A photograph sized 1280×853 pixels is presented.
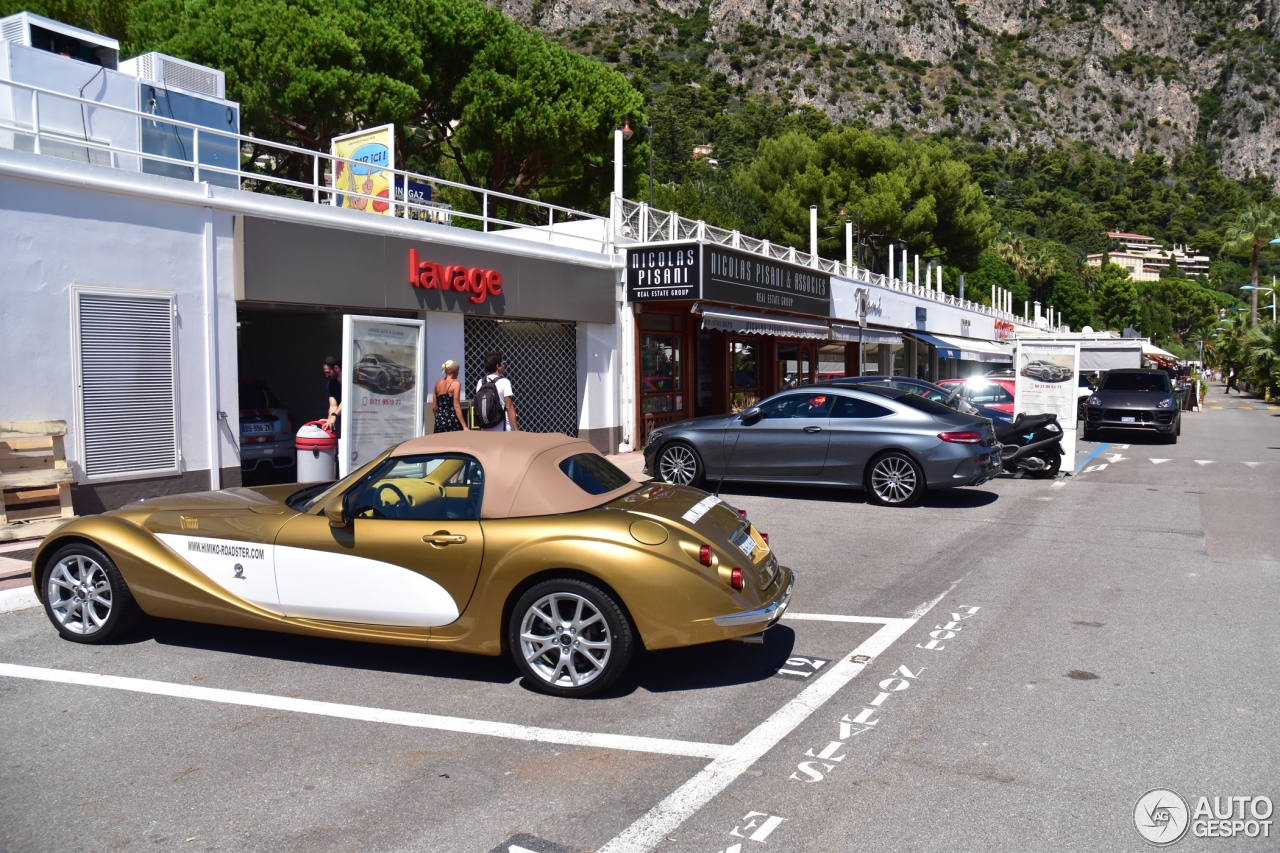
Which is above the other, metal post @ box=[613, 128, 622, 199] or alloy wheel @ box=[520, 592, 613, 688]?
metal post @ box=[613, 128, 622, 199]

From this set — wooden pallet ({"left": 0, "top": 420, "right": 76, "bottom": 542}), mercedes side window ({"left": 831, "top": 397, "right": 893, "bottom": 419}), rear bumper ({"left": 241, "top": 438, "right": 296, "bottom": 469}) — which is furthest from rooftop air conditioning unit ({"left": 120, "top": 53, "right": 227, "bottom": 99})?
mercedes side window ({"left": 831, "top": 397, "right": 893, "bottom": 419})

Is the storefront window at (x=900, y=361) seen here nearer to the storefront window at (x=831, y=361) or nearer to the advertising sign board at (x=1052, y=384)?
the storefront window at (x=831, y=361)

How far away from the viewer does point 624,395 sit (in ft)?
58.3

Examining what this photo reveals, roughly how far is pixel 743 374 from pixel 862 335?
4488mm

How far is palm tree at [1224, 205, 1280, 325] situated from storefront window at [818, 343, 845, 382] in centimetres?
4488

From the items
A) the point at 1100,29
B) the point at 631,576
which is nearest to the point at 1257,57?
the point at 1100,29

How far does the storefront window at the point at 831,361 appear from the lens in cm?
3026

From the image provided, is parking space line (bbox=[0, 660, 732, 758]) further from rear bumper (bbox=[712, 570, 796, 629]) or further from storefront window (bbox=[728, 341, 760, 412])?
storefront window (bbox=[728, 341, 760, 412])

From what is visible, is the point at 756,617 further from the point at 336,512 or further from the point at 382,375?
the point at 382,375

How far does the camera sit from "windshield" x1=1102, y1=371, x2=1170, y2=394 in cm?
2139

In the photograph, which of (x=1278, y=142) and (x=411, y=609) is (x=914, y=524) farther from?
(x=1278, y=142)

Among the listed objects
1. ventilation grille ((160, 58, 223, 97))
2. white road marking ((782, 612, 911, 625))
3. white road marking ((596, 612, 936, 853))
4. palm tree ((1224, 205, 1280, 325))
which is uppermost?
palm tree ((1224, 205, 1280, 325))

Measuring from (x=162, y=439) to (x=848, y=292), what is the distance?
Result: 841 inches

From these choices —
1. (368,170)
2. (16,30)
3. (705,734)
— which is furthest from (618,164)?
(705,734)
